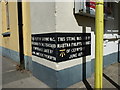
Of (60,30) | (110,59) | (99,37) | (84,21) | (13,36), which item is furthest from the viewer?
(13,36)

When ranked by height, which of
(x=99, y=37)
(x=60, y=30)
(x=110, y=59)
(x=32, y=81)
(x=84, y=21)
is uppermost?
(x=84, y=21)

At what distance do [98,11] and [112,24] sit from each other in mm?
3880

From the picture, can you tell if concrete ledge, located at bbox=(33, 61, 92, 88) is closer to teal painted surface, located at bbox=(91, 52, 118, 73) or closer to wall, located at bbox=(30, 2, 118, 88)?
wall, located at bbox=(30, 2, 118, 88)

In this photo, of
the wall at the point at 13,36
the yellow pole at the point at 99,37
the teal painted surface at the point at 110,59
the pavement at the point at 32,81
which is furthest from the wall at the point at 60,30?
the wall at the point at 13,36

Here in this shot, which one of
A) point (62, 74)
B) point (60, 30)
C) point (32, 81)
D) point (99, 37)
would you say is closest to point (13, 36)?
point (32, 81)

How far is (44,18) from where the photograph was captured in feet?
12.2

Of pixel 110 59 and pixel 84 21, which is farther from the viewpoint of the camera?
pixel 110 59

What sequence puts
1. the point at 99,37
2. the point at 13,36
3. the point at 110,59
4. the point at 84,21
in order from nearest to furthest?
the point at 99,37
the point at 84,21
the point at 110,59
the point at 13,36

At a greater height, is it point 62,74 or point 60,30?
point 60,30

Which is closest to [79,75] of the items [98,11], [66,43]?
[66,43]

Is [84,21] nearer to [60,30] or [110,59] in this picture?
[60,30]

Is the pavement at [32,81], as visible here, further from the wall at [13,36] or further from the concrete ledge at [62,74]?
the wall at [13,36]

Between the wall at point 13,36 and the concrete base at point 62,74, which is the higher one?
the wall at point 13,36

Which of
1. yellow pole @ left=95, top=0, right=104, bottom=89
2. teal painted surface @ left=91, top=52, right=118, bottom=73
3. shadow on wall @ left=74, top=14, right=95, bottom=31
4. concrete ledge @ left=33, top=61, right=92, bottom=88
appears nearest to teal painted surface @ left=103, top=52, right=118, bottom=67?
teal painted surface @ left=91, top=52, right=118, bottom=73
